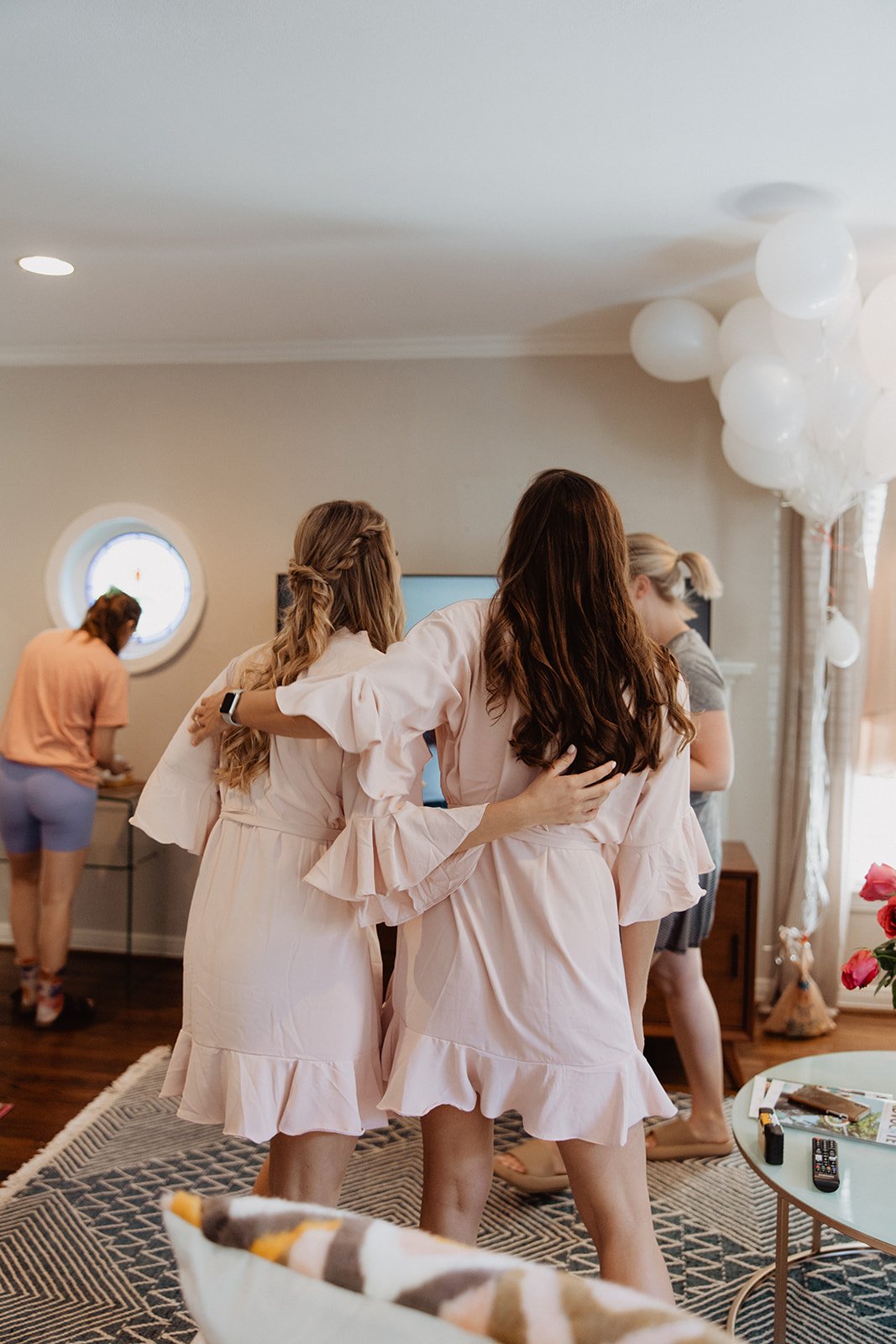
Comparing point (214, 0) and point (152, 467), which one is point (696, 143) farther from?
point (152, 467)

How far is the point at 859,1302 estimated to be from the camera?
215 centimetres

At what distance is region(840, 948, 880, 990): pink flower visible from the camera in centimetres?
177

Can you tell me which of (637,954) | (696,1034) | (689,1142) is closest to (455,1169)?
(637,954)

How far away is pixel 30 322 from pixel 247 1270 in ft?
13.4

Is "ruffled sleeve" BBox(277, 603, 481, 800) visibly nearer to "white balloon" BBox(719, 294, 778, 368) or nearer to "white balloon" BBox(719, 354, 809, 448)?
"white balloon" BBox(719, 354, 809, 448)

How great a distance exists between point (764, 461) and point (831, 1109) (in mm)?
1999

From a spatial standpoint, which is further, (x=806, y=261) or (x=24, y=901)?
(x=24, y=901)

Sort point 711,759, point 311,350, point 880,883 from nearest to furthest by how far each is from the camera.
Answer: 1. point 880,883
2. point 711,759
3. point 311,350

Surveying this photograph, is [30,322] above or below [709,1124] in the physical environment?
above

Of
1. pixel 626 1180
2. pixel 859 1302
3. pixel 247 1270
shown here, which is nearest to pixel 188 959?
pixel 626 1180

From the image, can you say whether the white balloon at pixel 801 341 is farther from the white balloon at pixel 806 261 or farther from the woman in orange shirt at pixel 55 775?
the woman in orange shirt at pixel 55 775

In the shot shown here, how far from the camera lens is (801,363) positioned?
10.2 ft

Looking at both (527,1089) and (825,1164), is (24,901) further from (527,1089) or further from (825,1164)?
(825,1164)

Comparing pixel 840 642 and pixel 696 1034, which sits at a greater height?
pixel 840 642
